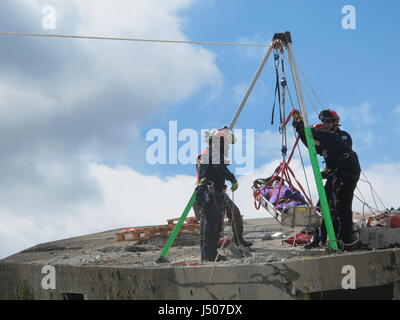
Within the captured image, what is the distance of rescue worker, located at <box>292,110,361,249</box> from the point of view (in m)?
7.47

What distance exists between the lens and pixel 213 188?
8.32 meters

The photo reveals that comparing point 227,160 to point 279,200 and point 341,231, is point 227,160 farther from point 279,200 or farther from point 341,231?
point 341,231

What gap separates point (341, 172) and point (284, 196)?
152 centimetres

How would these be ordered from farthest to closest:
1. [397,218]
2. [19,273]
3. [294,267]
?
[19,273], [397,218], [294,267]

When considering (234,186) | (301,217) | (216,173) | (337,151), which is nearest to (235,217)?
(234,186)

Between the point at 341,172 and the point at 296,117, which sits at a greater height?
the point at 296,117

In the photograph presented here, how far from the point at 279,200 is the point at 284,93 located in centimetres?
176

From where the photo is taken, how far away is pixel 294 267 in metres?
6.24

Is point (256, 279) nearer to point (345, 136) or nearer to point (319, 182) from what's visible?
point (319, 182)

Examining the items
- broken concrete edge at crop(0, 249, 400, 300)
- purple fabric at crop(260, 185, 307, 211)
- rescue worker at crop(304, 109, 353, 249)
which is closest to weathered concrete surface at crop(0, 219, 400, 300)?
broken concrete edge at crop(0, 249, 400, 300)

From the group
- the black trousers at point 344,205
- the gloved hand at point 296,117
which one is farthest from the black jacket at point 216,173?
the black trousers at point 344,205

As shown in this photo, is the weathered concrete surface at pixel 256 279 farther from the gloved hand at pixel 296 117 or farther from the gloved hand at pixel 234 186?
the gloved hand at pixel 296 117
